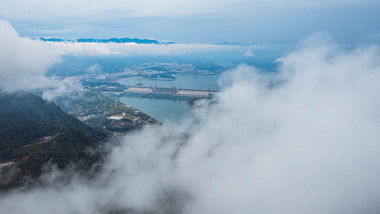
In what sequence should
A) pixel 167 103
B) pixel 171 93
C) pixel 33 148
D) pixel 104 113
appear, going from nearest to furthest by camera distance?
pixel 33 148 → pixel 104 113 → pixel 167 103 → pixel 171 93


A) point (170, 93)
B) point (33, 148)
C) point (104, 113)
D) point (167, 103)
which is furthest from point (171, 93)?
point (33, 148)

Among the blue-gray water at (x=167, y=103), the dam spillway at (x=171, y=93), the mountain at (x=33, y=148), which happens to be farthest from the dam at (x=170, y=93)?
the mountain at (x=33, y=148)

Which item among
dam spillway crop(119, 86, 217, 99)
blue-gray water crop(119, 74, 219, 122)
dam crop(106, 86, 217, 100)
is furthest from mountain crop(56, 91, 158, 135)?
dam spillway crop(119, 86, 217, 99)

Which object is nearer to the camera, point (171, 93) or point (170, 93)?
→ point (171, 93)

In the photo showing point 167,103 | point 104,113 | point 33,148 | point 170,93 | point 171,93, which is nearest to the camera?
point 33,148

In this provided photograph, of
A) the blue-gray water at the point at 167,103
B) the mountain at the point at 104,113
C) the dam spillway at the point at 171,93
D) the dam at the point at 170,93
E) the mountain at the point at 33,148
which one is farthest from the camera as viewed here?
the dam spillway at the point at 171,93

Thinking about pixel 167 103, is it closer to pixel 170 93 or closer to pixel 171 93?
pixel 171 93

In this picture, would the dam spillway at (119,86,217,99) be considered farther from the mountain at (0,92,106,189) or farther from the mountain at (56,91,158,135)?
the mountain at (0,92,106,189)

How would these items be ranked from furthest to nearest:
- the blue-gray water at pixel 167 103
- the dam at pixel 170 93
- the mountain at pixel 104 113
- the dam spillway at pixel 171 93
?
the dam spillway at pixel 171 93 < the dam at pixel 170 93 < the blue-gray water at pixel 167 103 < the mountain at pixel 104 113

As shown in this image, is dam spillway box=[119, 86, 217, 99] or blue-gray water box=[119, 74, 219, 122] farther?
dam spillway box=[119, 86, 217, 99]

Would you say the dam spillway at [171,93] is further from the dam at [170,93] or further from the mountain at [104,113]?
the mountain at [104,113]

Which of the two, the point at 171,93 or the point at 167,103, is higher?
the point at 171,93

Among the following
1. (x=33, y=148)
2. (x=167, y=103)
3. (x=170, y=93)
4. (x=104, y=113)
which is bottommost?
(x=104, y=113)
